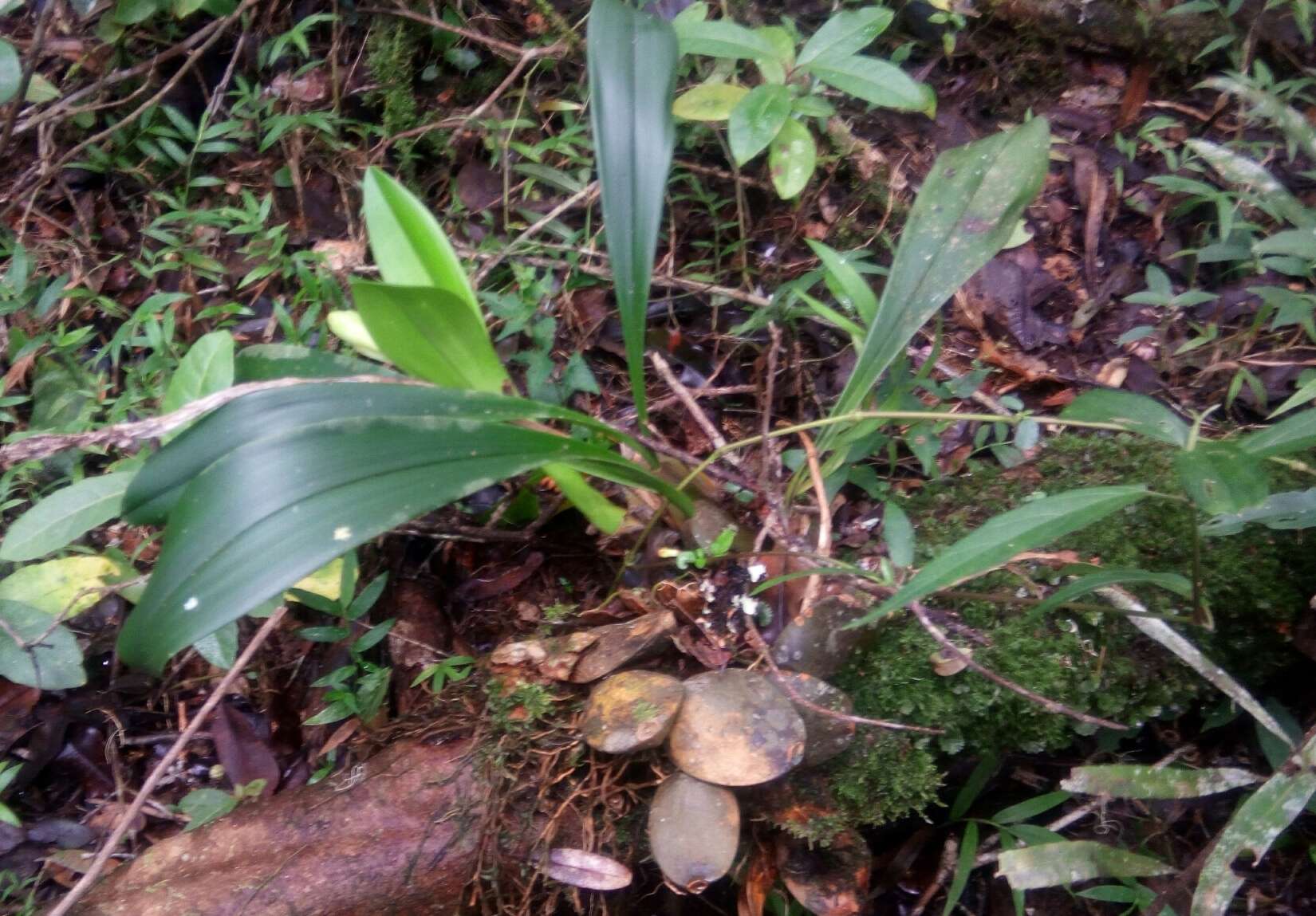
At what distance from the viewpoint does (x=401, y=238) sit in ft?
3.39

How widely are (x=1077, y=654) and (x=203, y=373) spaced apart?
3.83ft

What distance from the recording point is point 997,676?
957 millimetres

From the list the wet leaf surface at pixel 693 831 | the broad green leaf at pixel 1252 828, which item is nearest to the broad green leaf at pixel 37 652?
the wet leaf surface at pixel 693 831

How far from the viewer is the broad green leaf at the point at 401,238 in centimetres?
103

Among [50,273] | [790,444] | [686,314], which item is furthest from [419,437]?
[50,273]

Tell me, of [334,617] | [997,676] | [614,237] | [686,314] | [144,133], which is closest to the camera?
[997,676]

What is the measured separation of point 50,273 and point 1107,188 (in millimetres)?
2060

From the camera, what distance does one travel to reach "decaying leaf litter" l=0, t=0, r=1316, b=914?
946 mm

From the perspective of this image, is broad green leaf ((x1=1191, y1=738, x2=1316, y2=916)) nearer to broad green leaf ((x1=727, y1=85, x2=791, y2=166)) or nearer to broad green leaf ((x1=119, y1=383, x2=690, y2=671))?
broad green leaf ((x1=119, y1=383, x2=690, y2=671))

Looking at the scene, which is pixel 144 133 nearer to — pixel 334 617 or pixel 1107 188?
pixel 334 617

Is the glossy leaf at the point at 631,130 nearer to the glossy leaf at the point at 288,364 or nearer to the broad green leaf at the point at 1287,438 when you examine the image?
the glossy leaf at the point at 288,364

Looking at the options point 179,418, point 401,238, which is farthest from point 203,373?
point 401,238

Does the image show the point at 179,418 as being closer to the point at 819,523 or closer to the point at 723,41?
the point at 819,523

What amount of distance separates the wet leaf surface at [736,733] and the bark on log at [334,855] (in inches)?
10.3
